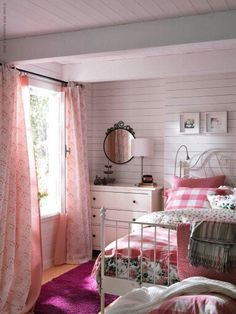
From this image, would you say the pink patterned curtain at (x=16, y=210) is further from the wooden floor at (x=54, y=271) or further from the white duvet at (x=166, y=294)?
the white duvet at (x=166, y=294)

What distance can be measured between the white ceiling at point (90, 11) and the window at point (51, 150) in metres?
1.65

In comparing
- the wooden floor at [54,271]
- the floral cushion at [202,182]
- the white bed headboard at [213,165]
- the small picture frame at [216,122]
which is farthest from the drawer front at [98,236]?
the small picture frame at [216,122]

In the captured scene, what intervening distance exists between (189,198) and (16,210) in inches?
70.4

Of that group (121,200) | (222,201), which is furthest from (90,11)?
(121,200)

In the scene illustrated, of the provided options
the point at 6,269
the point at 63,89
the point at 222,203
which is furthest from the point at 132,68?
the point at 6,269

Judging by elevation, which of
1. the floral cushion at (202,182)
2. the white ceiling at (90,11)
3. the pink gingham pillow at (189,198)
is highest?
the white ceiling at (90,11)

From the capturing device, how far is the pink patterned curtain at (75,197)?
4781mm

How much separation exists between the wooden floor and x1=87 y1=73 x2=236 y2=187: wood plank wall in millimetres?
1328

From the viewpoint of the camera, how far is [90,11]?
2.79 metres

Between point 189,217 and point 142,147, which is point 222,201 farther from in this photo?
point 142,147

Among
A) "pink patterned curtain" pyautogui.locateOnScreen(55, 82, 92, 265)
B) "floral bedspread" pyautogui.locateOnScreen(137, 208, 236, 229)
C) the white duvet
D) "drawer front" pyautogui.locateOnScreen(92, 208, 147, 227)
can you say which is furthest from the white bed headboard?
the white duvet

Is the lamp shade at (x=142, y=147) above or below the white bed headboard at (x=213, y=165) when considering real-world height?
above

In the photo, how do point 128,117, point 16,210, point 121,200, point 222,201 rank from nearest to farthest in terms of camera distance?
point 16,210, point 222,201, point 121,200, point 128,117

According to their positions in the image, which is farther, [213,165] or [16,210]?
[213,165]
